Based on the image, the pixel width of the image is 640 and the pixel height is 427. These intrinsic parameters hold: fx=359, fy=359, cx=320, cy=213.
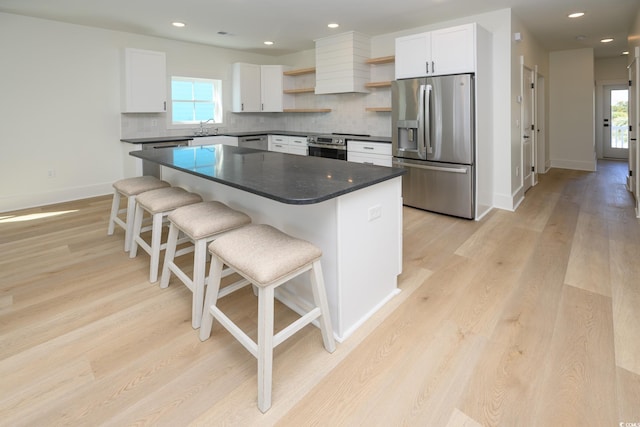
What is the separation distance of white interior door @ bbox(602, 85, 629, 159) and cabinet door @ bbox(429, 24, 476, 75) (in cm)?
740

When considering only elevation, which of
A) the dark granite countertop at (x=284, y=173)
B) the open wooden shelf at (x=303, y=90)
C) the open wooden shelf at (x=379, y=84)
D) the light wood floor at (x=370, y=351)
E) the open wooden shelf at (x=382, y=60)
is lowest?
the light wood floor at (x=370, y=351)

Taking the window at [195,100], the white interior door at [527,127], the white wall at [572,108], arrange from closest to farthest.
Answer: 1. the white interior door at [527,127]
2. the window at [195,100]
3. the white wall at [572,108]

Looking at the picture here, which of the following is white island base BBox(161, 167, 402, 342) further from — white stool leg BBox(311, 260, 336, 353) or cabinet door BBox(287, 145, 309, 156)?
cabinet door BBox(287, 145, 309, 156)

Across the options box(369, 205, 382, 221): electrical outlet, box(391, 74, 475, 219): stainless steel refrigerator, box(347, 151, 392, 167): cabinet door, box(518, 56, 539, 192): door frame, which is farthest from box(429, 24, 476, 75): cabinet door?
box(369, 205, 382, 221): electrical outlet

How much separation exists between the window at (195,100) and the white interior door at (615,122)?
30.2ft

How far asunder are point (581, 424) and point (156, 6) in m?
5.01

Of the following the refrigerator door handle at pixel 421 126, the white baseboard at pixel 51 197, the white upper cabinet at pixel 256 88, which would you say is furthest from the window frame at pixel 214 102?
the refrigerator door handle at pixel 421 126

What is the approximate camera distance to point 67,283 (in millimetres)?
2611

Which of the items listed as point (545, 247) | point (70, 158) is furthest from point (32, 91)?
point (545, 247)

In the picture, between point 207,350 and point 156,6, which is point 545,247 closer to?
point 207,350

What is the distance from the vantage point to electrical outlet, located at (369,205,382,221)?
2.04 metres

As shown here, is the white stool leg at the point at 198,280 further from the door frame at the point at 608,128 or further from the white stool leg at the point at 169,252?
the door frame at the point at 608,128

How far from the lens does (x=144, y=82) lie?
17.3 ft

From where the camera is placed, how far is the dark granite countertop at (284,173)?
65.0 inches
